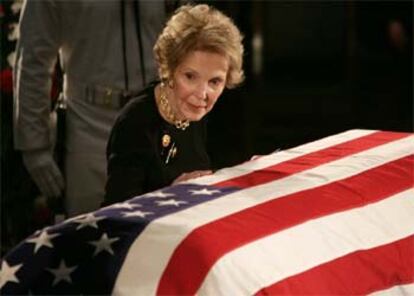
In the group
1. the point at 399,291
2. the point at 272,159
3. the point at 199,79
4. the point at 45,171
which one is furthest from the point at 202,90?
the point at 45,171

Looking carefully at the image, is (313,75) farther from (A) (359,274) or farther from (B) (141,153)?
(A) (359,274)

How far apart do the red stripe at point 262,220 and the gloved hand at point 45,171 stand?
1.44 meters

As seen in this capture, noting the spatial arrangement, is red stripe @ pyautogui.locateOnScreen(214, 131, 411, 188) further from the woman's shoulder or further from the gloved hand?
the gloved hand

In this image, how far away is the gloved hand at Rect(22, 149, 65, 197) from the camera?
3504 mm

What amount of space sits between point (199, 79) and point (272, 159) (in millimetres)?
409

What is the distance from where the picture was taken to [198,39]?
2635mm

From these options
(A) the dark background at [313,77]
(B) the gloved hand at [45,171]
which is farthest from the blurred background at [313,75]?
(B) the gloved hand at [45,171]

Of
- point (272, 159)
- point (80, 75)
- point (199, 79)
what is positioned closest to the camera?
point (272, 159)

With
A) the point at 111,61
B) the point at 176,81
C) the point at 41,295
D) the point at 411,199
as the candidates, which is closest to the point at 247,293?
the point at 41,295

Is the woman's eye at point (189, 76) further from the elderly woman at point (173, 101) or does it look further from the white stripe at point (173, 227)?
the white stripe at point (173, 227)

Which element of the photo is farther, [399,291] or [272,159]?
[272,159]

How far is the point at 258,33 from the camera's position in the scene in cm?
676

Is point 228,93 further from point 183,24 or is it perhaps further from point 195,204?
point 195,204

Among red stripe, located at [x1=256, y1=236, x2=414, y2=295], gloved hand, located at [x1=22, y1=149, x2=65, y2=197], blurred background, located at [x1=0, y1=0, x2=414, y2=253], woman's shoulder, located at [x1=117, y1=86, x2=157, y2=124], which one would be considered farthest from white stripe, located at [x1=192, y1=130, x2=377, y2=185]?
blurred background, located at [x1=0, y1=0, x2=414, y2=253]
